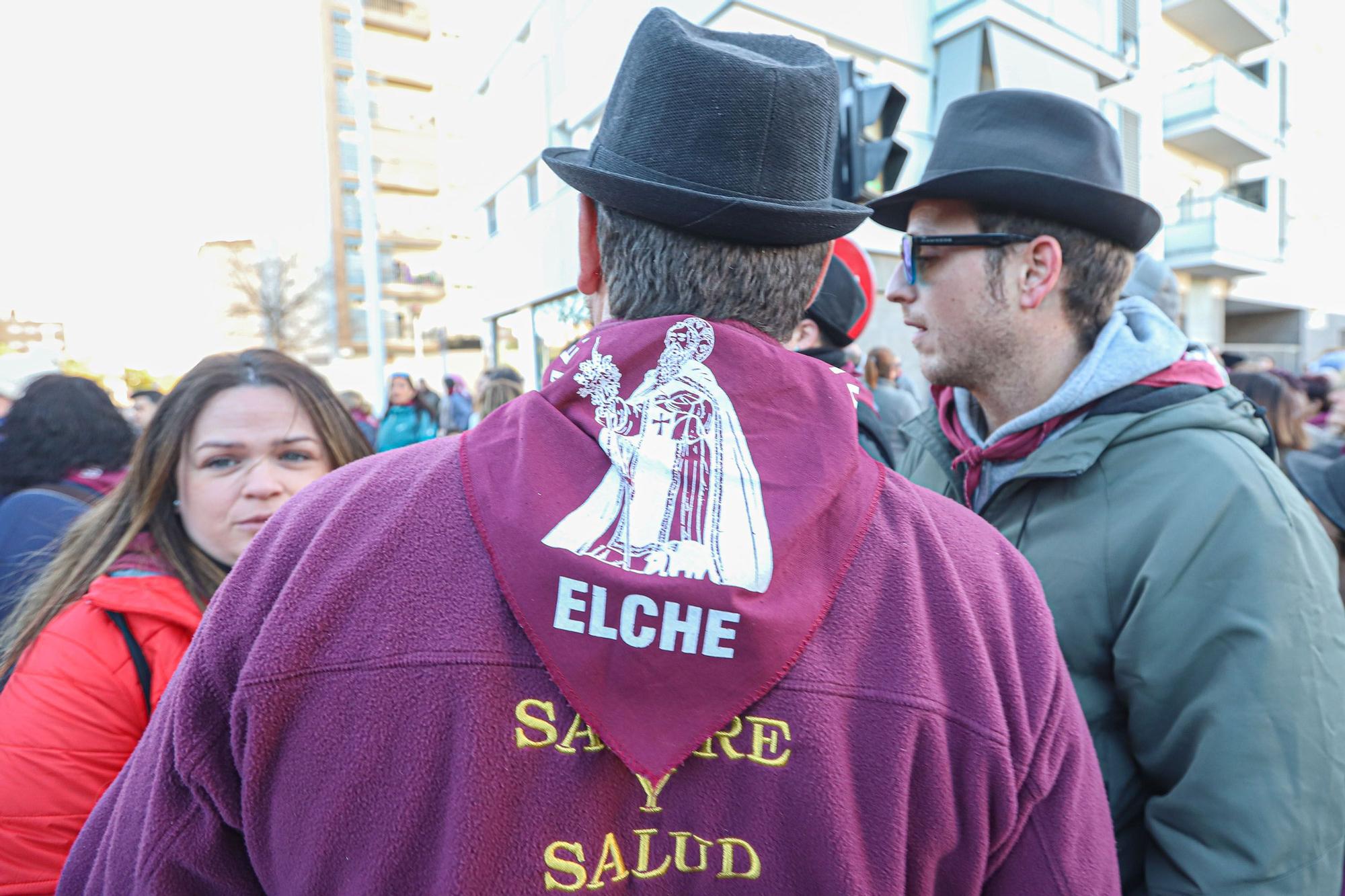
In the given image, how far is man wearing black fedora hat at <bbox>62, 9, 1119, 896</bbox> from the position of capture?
33.6 inches

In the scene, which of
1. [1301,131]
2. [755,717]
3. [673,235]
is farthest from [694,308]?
[1301,131]

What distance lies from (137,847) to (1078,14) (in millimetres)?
15263

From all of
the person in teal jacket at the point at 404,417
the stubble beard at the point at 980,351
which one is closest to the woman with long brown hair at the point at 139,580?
the stubble beard at the point at 980,351

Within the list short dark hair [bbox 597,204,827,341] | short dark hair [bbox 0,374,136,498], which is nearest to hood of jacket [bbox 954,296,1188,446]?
short dark hair [bbox 597,204,827,341]

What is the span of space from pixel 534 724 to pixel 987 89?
37.7 ft

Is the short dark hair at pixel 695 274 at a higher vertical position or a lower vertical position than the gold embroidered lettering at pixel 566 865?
higher

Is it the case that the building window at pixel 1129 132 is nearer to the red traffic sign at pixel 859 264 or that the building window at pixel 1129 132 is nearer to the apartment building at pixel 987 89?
the apartment building at pixel 987 89

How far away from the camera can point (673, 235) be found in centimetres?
101

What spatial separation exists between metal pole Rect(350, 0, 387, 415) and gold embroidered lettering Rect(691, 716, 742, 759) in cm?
1282

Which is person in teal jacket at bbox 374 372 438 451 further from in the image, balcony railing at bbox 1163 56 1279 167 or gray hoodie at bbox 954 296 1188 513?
balcony railing at bbox 1163 56 1279 167

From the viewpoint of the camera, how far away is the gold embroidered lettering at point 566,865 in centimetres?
86

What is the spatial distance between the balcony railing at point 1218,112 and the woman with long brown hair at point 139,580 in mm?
19636

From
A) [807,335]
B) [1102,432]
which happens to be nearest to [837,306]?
[807,335]

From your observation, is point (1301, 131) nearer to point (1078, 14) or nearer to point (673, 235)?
point (1078, 14)
